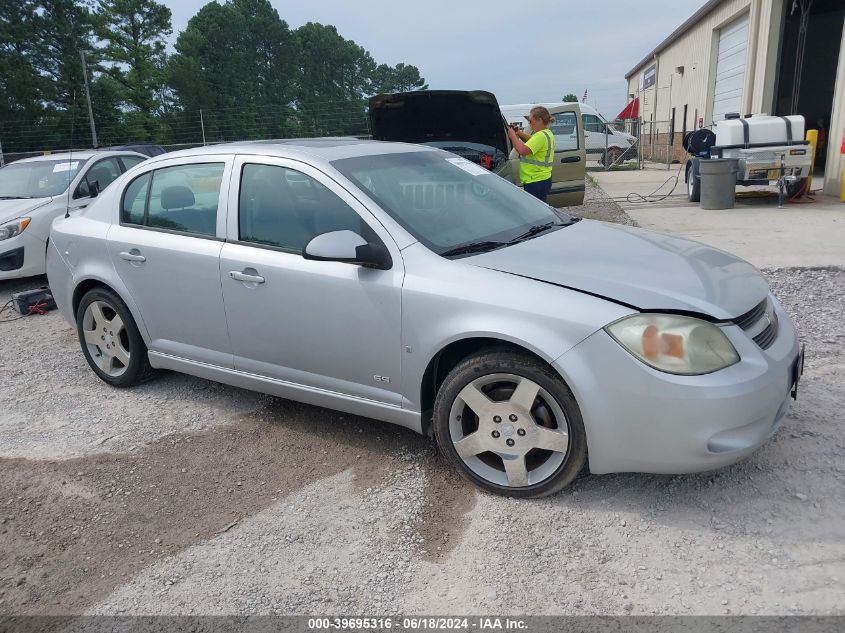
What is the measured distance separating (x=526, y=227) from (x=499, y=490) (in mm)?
1504

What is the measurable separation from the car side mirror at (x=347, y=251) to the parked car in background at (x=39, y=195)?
6080mm

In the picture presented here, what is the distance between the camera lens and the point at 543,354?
2842 millimetres

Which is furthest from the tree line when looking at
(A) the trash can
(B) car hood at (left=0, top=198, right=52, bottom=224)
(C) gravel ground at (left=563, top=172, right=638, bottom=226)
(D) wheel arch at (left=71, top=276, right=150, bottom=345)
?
(D) wheel arch at (left=71, top=276, right=150, bottom=345)

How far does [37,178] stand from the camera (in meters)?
8.75

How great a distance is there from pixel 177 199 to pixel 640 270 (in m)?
2.86

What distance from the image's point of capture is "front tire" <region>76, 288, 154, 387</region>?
4523 mm

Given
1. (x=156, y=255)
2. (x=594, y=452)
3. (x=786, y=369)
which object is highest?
(x=156, y=255)

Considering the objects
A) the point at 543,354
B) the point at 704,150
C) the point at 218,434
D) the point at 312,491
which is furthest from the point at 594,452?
the point at 704,150

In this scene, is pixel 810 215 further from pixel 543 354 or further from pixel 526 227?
pixel 543 354

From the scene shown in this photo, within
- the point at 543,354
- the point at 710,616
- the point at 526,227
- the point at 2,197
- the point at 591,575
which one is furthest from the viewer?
the point at 2,197

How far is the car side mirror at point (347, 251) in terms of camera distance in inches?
127

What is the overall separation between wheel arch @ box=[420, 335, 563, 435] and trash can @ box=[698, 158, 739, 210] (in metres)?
10.5

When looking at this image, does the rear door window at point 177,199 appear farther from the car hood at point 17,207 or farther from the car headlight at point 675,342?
the car hood at point 17,207

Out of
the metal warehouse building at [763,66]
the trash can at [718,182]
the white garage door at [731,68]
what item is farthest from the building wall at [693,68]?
the trash can at [718,182]
